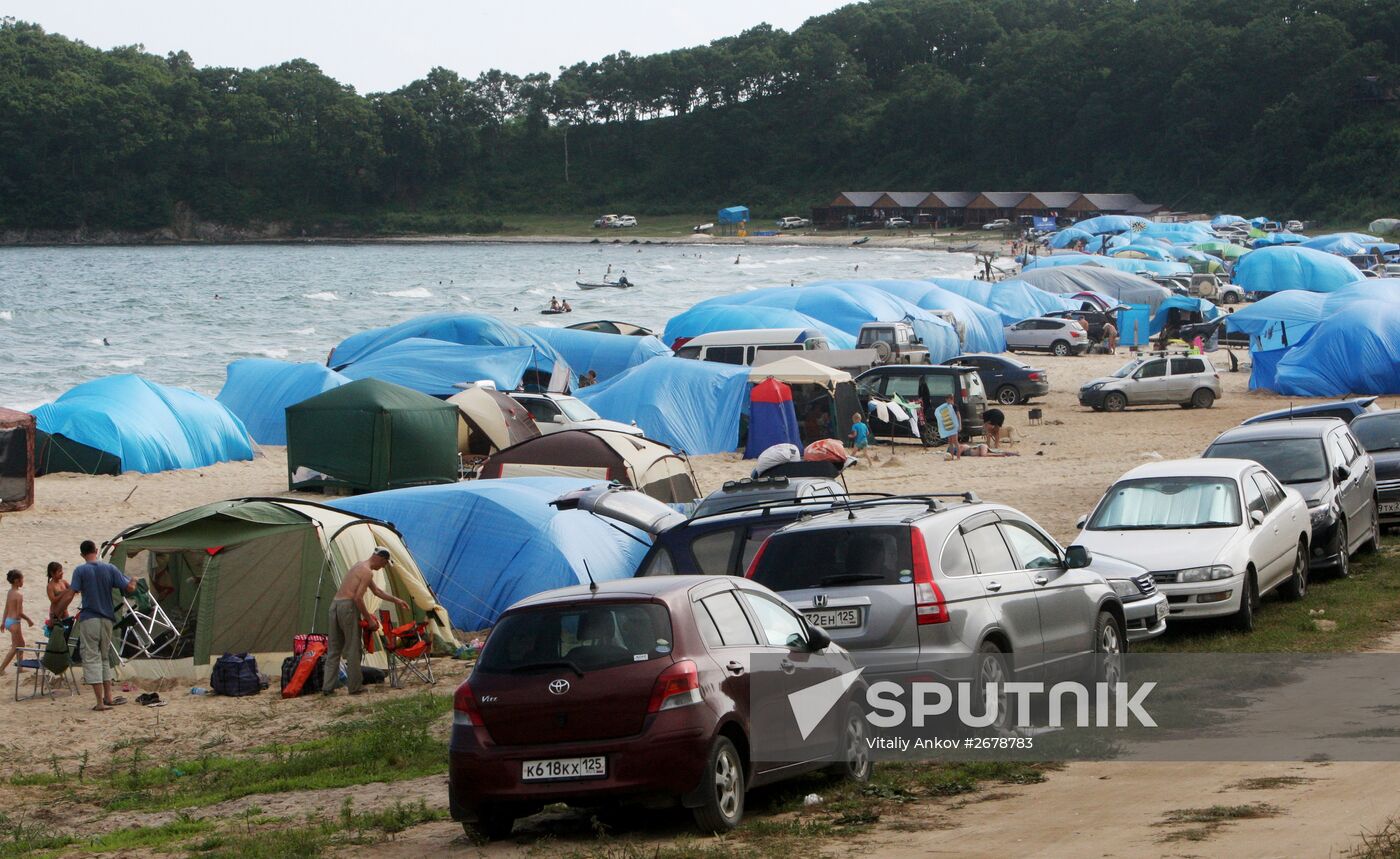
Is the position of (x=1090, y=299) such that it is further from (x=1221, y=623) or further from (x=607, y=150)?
(x=607, y=150)

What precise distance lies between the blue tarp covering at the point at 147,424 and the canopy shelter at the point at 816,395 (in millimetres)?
10636

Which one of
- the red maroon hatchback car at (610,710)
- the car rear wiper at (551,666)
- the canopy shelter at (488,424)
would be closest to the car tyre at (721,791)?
the red maroon hatchback car at (610,710)

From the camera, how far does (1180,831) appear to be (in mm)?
7098

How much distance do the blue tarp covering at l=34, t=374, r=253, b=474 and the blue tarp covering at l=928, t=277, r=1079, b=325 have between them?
30072 millimetres

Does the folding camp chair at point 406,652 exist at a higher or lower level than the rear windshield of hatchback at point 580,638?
lower

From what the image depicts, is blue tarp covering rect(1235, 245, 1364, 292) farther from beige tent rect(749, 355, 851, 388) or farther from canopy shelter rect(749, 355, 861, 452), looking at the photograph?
beige tent rect(749, 355, 851, 388)

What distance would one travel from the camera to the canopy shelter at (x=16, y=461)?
2334 cm

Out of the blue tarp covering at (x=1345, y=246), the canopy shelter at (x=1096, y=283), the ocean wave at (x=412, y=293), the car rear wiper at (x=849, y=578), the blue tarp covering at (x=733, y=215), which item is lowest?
the ocean wave at (x=412, y=293)

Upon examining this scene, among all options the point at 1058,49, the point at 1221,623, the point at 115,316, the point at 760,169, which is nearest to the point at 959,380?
the point at 1221,623

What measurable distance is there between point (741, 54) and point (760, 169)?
19.3m

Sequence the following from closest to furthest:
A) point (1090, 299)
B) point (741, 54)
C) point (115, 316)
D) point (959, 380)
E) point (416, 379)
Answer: point (959, 380), point (416, 379), point (1090, 299), point (115, 316), point (741, 54)

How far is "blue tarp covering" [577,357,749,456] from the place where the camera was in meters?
30.5

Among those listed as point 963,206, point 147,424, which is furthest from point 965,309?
point 963,206

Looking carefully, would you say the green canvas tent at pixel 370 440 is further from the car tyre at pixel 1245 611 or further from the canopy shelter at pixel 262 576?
the car tyre at pixel 1245 611
